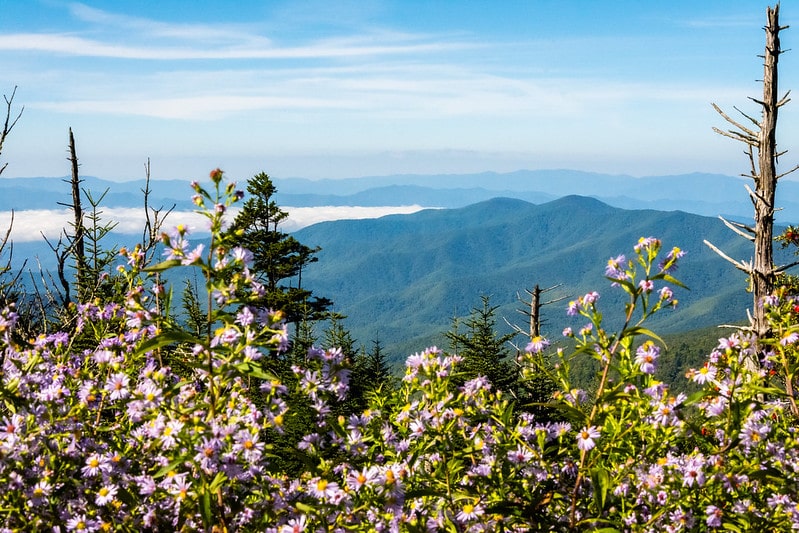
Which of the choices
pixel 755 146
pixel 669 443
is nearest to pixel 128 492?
pixel 669 443

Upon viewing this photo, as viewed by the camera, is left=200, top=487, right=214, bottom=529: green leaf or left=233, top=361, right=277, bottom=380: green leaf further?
left=233, top=361, right=277, bottom=380: green leaf

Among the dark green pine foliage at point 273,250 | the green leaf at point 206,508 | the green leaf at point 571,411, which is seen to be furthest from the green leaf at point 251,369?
the dark green pine foliage at point 273,250

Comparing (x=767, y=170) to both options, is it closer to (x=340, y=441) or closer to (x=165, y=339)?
(x=340, y=441)

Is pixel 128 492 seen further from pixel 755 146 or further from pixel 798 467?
pixel 755 146

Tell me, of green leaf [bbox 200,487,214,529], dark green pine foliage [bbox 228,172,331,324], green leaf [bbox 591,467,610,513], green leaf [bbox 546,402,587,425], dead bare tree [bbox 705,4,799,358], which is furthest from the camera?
dark green pine foliage [bbox 228,172,331,324]

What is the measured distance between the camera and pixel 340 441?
3.17 meters

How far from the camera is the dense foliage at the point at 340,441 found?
2.84 metres

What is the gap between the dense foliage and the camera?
2.84 meters

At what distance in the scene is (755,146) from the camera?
13.4 metres

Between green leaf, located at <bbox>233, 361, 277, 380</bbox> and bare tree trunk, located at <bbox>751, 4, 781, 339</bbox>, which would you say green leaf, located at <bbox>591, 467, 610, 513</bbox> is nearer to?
green leaf, located at <bbox>233, 361, 277, 380</bbox>

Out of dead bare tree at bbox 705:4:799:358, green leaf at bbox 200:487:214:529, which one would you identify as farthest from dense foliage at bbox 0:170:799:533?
dead bare tree at bbox 705:4:799:358

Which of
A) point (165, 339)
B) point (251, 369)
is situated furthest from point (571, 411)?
point (165, 339)

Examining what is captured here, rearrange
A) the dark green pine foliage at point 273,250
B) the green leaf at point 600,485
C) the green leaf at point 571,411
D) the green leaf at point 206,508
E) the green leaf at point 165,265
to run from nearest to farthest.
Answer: the green leaf at point 206,508 → the green leaf at point 165,265 → the green leaf at point 600,485 → the green leaf at point 571,411 → the dark green pine foliage at point 273,250

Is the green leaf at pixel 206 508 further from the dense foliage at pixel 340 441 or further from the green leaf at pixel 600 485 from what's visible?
the green leaf at pixel 600 485
